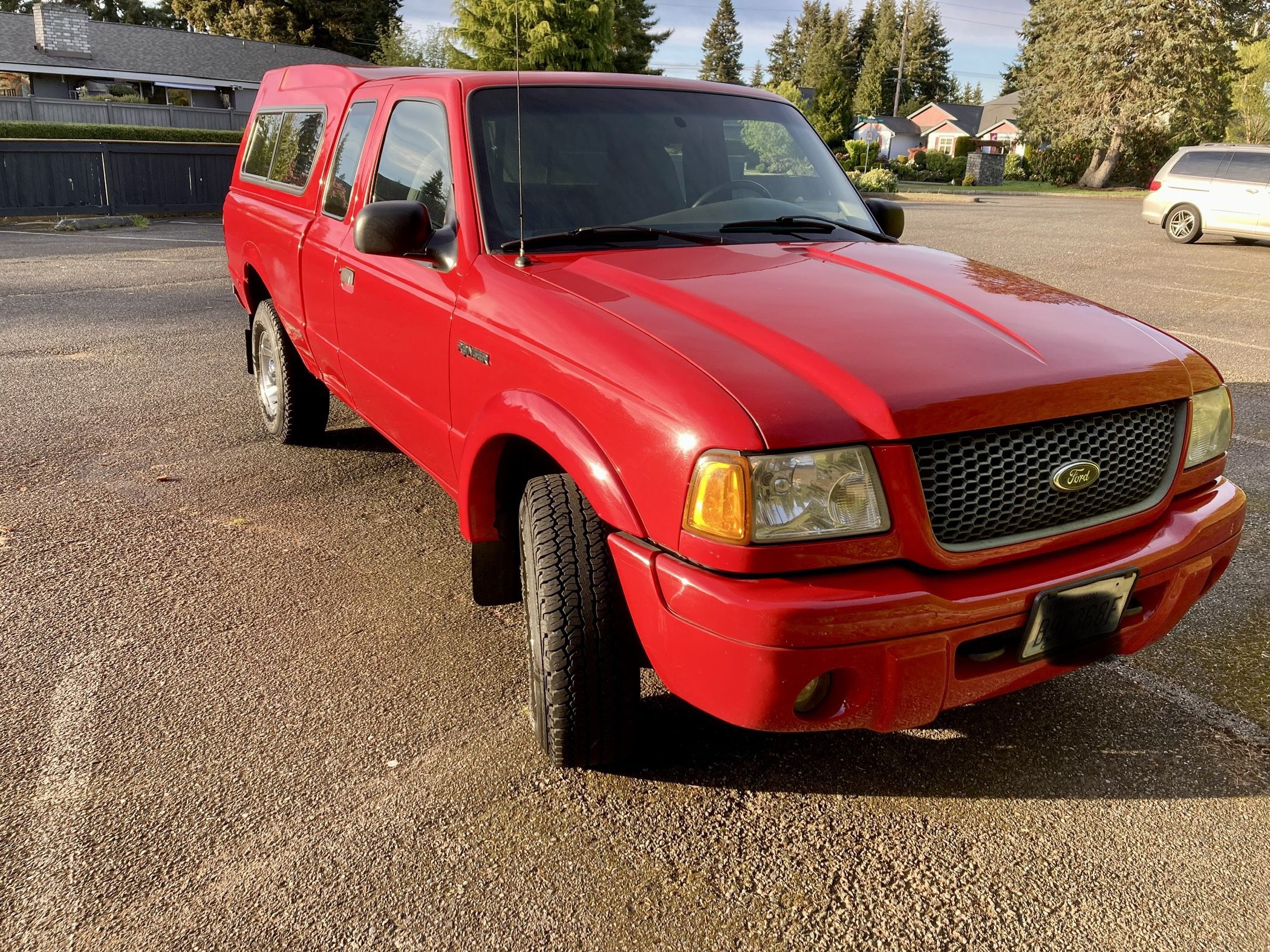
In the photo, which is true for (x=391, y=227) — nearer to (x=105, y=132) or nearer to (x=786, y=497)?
(x=786, y=497)

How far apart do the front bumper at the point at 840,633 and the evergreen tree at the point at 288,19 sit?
5495 cm

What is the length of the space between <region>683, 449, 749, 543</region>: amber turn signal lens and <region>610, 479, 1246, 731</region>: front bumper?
0.11 meters

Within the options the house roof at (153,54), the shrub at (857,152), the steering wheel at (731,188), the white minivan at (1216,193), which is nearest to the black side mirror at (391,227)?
the steering wheel at (731,188)

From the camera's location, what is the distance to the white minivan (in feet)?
54.3

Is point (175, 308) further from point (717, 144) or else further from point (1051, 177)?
point (1051, 177)

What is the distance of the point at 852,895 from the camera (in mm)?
2275

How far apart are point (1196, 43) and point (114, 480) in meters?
49.5

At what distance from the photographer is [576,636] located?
2.40 meters

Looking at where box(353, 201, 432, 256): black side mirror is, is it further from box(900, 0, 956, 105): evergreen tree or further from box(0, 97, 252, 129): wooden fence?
box(900, 0, 956, 105): evergreen tree

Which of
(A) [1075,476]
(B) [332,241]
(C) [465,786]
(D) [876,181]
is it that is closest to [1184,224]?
(D) [876,181]

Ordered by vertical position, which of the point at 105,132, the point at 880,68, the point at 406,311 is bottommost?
the point at 406,311

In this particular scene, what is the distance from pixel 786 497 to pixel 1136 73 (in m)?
50.9

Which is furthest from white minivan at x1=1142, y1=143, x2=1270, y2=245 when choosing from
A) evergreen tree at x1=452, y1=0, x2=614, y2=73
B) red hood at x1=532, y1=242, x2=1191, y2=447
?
evergreen tree at x1=452, y1=0, x2=614, y2=73

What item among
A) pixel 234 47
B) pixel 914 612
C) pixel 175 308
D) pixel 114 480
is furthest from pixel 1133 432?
pixel 234 47
